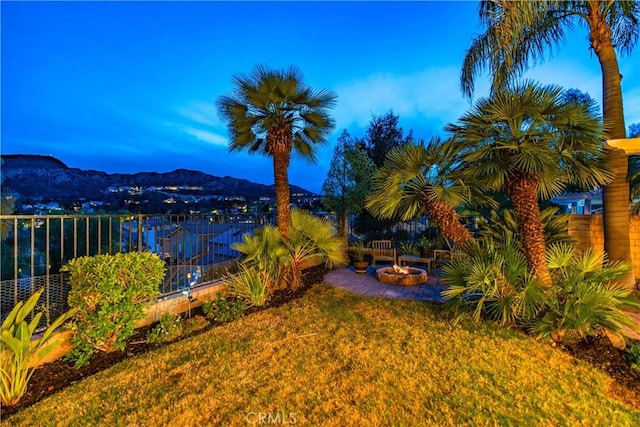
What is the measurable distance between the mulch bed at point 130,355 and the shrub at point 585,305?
185 mm

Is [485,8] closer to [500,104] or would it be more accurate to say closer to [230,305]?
[500,104]

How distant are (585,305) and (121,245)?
6808mm

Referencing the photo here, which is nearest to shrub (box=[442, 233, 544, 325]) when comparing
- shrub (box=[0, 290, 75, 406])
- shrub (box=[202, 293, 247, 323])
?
shrub (box=[202, 293, 247, 323])

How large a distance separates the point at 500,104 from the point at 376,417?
4.16 m

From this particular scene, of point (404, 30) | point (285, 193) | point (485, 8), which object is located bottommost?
point (285, 193)

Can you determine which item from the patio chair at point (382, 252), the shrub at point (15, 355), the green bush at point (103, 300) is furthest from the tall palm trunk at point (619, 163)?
the shrub at point (15, 355)

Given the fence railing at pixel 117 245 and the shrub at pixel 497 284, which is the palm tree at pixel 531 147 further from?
the fence railing at pixel 117 245

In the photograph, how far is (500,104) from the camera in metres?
3.96

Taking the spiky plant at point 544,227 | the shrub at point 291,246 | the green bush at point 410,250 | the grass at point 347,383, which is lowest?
the grass at point 347,383

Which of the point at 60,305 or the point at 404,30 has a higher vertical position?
the point at 404,30

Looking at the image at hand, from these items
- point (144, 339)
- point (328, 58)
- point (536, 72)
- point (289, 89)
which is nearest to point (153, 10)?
point (289, 89)

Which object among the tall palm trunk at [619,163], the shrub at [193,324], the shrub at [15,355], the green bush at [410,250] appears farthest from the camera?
the green bush at [410,250]

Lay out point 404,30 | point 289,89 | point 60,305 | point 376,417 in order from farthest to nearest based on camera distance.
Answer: point 404,30, point 289,89, point 60,305, point 376,417

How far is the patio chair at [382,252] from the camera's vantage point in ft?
28.8
